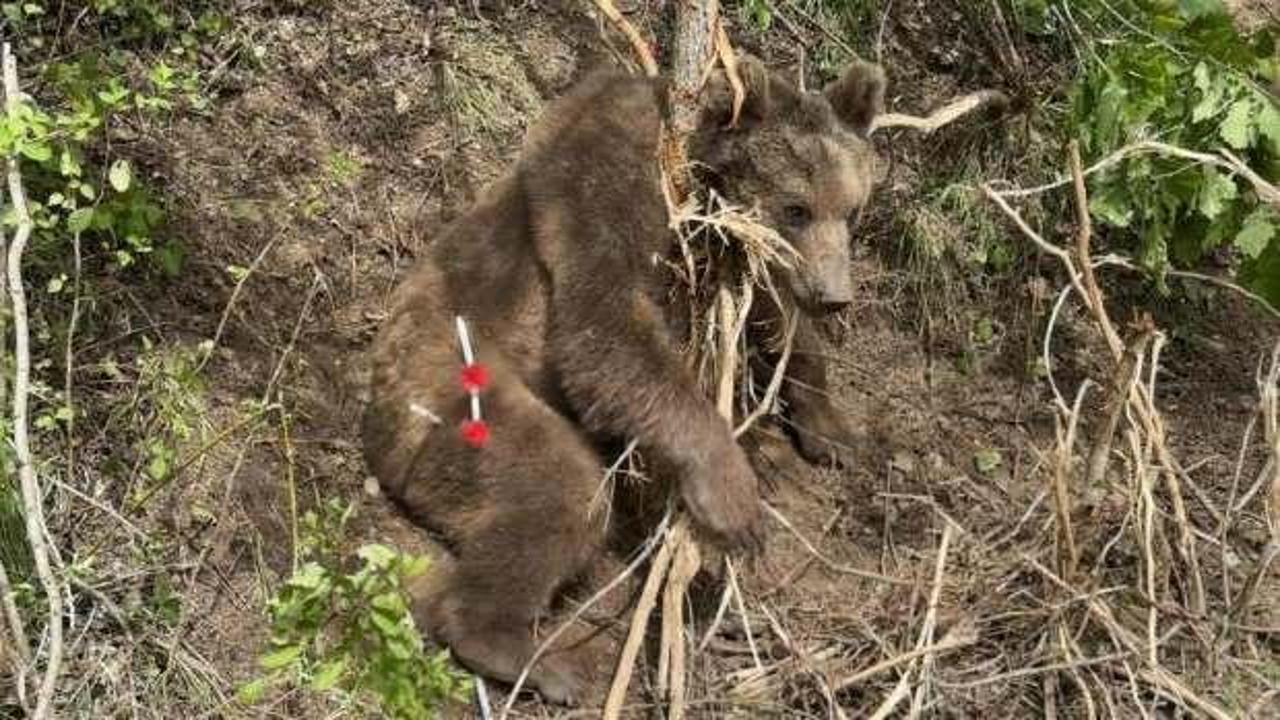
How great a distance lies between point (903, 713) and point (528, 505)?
4.54 feet

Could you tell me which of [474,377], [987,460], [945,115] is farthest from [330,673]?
[945,115]

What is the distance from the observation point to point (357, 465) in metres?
5.67

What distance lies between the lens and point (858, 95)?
576 centimetres

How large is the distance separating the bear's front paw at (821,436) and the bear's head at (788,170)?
740 mm

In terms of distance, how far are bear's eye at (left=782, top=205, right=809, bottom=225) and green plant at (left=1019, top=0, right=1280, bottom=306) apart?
4.93 feet

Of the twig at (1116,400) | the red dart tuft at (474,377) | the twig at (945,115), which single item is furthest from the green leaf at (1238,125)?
the red dart tuft at (474,377)

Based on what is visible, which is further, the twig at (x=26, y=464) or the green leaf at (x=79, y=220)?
the green leaf at (x=79, y=220)

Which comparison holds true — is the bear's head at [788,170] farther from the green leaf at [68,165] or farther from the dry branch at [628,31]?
the green leaf at [68,165]

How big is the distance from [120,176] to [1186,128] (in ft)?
13.1

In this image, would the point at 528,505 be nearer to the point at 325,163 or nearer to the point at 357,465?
the point at 357,465

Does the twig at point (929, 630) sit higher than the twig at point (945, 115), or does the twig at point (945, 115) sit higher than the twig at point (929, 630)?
the twig at point (945, 115)

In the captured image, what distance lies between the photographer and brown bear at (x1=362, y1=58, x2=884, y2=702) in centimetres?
518

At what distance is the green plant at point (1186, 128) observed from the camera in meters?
6.21

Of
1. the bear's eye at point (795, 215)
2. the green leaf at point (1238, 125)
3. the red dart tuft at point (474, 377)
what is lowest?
the red dart tuft at point (474, 377)
